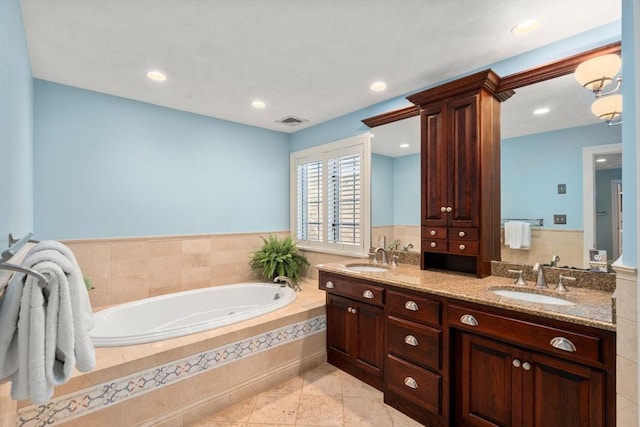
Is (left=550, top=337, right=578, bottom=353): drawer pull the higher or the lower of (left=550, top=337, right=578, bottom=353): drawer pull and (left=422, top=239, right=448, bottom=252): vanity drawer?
the lower

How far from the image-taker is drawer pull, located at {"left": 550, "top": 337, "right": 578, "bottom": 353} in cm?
137

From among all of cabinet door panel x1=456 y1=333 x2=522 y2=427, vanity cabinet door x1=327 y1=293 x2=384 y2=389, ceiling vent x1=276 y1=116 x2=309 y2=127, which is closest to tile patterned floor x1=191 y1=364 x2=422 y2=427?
vanity cabinet door x1=327 y1=293 x2=384 y2=389

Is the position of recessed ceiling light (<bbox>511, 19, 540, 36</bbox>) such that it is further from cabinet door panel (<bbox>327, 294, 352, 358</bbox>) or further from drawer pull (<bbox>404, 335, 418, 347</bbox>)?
cabinet door panel (<bbox>327, 294, 352, 358</bbox>)

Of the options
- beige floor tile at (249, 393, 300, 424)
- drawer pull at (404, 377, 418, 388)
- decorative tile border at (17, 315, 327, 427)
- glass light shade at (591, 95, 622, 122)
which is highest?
glass light shade at (591, 95, 622, 122)

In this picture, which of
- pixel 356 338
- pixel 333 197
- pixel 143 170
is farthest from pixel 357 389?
pixel 143 170

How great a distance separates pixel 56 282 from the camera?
0.85 metres

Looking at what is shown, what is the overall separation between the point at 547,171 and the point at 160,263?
350cm

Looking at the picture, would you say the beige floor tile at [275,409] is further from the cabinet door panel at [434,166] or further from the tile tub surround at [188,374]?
the cabinet door panel at [434,166]

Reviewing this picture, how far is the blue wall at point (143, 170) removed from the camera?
257cm

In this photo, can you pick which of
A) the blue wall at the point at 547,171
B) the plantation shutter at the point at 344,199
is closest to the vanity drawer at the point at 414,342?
the blue wall at the point at 547,171

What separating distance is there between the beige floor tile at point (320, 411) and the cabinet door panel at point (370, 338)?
1.10ft

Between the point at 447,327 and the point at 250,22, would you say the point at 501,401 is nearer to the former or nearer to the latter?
the point at 447,327

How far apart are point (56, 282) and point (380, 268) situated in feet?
7.74

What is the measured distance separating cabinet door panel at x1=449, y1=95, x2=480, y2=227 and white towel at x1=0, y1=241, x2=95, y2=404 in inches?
87.1
